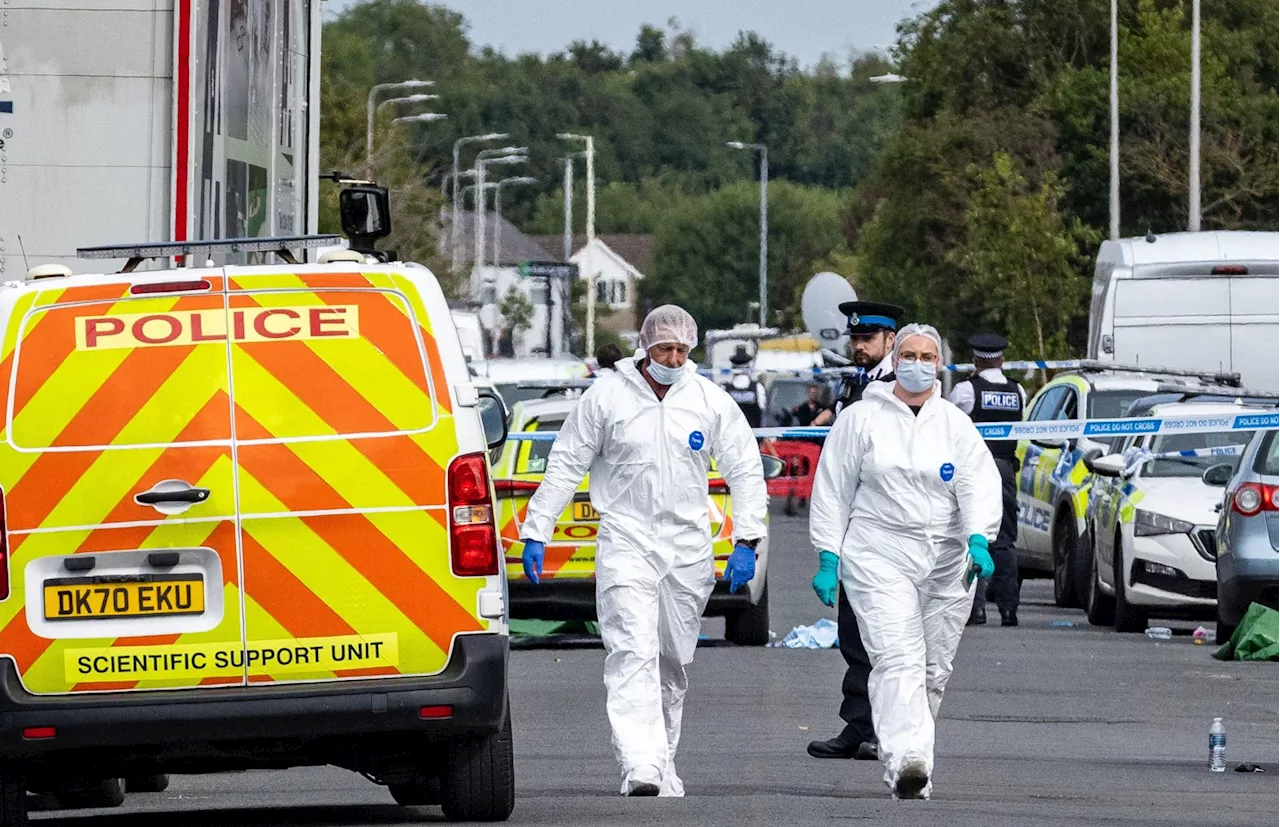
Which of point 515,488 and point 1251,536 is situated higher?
point 515,488

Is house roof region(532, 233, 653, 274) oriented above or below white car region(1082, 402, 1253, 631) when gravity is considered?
above

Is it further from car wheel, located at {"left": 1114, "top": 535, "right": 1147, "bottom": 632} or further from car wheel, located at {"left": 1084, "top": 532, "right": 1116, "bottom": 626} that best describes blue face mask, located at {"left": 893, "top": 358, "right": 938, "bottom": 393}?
car wheel, located at {"left": 1084, "top": 532, "right": 1116, "bottom": 626}

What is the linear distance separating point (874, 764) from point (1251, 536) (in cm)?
551

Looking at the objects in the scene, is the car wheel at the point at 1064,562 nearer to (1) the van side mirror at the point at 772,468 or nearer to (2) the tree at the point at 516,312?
(1) the van side mirror at the point at 772,468

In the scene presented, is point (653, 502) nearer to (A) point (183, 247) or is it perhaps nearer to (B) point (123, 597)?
(A) point (183, 247)

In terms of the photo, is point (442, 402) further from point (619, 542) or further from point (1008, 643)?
point (1008, 643)

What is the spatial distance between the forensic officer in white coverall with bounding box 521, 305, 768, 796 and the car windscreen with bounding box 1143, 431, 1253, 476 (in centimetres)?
745

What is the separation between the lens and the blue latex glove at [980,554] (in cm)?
1007

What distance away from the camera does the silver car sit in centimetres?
1589

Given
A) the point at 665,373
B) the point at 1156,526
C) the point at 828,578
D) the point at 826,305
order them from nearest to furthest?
the point at 828,578
the point at 665,373
the point at 1156,526
the point at 826,305

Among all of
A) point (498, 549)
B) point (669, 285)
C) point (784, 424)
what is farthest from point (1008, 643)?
point (669, 285)

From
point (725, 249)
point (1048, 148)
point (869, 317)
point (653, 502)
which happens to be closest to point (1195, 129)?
point (1048, 148)

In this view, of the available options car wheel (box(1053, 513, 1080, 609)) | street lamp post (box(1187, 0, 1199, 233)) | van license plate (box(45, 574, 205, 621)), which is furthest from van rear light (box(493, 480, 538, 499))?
street lamp post (box(1187, 0, 1199, 233))

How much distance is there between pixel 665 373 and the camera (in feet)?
34.0
